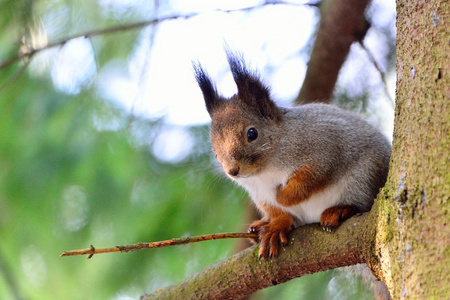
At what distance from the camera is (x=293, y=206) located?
1957 millimetres

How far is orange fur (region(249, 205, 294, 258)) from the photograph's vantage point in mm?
1767

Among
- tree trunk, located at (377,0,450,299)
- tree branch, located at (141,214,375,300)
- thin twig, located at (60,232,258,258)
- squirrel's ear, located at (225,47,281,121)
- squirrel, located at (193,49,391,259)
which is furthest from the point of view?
squirrel's ear, located at (225,47,281,121)

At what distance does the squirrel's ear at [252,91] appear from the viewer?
85.0 inches

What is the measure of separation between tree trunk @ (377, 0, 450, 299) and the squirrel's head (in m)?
0.67

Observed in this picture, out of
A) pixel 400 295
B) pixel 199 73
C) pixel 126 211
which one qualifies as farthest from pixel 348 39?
pixel 400 295

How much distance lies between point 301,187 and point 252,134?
30 centimetres

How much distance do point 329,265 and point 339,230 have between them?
0.11 m

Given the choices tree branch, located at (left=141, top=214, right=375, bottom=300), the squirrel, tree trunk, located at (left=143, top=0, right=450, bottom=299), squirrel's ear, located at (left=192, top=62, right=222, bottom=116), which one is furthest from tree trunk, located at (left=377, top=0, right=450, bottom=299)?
squirrel's ear, located at (left=192, top=62, right=222, bottom=116)

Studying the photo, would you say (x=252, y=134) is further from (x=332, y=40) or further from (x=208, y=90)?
(x=332, y=40)

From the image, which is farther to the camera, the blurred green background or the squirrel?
the blurred green background

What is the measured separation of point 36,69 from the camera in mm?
2381

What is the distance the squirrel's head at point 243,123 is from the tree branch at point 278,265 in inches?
13.1

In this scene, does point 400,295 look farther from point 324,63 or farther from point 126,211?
point 324,63

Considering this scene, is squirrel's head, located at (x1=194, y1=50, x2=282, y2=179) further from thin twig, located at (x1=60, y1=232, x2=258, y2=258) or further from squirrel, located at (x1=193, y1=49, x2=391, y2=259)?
thin twig, located at (x1=60, y1=232, x2=258, y2=258)
